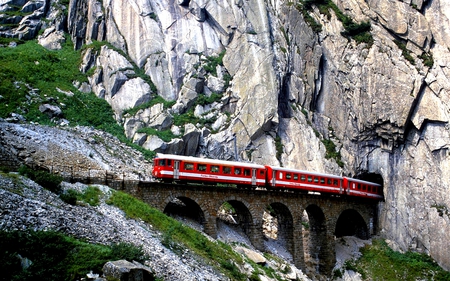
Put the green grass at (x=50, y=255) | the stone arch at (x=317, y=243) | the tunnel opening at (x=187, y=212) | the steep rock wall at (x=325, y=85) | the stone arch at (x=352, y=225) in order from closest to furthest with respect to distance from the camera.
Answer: the green grass at (x=50, y=255)
the tunnel opening at (x=187, y=212)
the stone arch at (x=317, y=243)
the steep rock wall at (x=325, y=85)
the stone arch at (x=352, y=225)

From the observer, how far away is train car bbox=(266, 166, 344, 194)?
3550 cm

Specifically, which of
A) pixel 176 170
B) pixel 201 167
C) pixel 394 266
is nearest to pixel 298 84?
pixel 394 266

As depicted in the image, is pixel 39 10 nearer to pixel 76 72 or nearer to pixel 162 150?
pixel 76 72

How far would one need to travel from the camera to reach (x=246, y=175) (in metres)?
34.0

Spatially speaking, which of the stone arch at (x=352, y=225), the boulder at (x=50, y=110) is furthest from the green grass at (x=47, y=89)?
the stone arch at (x=352, y=225)

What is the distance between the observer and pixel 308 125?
47531 mm

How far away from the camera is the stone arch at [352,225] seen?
44344mm

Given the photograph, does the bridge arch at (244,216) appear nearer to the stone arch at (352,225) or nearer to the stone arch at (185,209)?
the stone arch at (185,209)

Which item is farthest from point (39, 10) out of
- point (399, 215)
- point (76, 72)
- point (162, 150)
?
point (399, 215)

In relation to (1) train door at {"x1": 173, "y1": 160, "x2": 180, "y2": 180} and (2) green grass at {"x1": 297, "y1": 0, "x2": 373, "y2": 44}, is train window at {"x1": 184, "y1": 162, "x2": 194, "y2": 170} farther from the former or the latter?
(2) green grass at {"x1": 297, "y1": 0, "x2": 373, "y2": 44}

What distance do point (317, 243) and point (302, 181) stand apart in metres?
6.63

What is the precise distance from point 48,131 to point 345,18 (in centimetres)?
3239

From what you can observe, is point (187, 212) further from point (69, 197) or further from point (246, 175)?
point (69, 197)

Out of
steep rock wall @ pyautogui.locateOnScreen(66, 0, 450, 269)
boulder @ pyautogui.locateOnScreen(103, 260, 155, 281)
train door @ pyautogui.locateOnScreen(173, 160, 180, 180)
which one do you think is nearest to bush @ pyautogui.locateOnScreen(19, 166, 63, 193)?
boulder @ pyautogui.locateOnScreen(103, 260, 155, 281)
